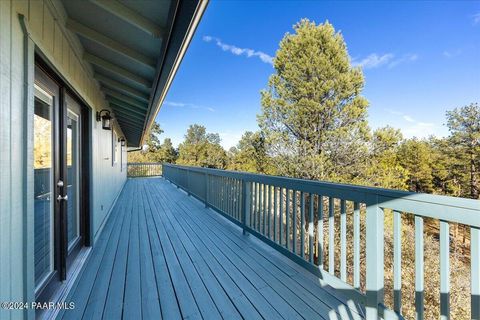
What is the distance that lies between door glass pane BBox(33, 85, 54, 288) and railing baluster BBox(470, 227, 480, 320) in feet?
8.67

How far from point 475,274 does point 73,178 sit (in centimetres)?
353

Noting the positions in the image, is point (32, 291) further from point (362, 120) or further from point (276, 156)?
point (362, 120)

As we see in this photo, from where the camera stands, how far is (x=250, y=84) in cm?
2358

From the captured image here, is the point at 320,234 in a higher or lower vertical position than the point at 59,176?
lower

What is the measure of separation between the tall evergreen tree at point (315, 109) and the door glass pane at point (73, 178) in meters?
9.99

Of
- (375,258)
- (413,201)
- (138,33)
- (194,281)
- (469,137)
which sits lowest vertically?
(194,281)

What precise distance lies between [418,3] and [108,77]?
67.5ft

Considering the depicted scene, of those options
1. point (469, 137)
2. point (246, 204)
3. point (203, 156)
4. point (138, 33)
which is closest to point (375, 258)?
point (246, 204)

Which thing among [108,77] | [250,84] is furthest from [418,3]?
[108,77]

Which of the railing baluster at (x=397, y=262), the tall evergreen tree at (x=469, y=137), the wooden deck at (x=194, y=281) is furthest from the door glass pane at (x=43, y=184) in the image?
the tall evergreen tree at (x=469, y=137)

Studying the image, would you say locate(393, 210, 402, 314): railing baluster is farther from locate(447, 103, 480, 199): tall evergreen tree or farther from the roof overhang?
locate(447, 103, 480, 199): tall evergreen tree

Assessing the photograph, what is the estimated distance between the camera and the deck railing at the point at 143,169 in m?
15.2

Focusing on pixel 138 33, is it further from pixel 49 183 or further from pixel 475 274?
pixel 475 274

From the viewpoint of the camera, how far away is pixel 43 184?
1877 mm
